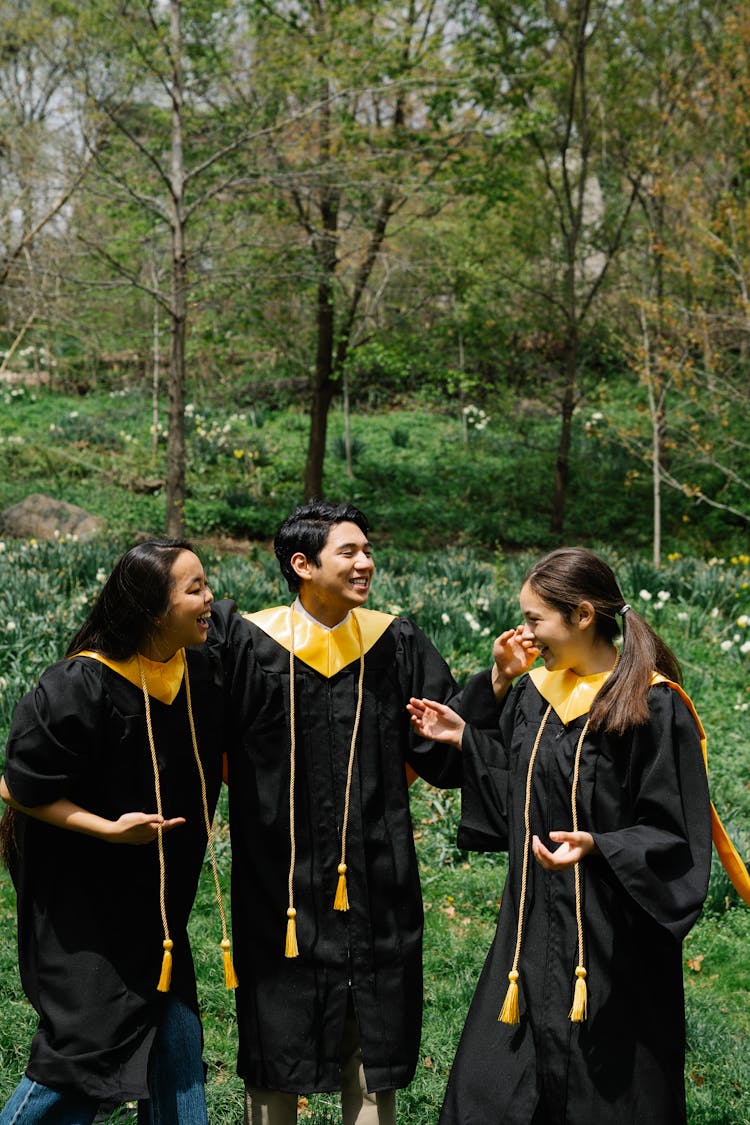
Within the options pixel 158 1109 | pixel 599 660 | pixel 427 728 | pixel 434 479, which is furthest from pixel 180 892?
pixel 434 479

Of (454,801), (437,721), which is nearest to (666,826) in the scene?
(437,721)

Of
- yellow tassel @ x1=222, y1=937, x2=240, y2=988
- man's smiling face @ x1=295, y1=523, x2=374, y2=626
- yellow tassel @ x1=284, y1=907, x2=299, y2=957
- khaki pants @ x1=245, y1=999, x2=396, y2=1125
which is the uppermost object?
man's smiling face @ x1=295, y1=523, x2=374, y2=626

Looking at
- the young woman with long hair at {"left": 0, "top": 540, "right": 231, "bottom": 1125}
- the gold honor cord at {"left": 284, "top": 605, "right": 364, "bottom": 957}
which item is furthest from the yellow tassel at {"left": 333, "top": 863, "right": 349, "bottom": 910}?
the young woman with long hair at {"left": 0, "top": 540, "right": 231, "bottom": 1125}

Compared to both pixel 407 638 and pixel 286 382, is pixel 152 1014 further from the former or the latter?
pixel 286 382

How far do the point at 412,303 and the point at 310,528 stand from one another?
10.3 m

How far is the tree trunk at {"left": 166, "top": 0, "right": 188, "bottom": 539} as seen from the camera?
25.2 ft

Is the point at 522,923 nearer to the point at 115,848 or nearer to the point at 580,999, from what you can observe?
the point at 580,999

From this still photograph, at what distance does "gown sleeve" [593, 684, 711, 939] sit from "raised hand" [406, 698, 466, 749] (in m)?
0.46

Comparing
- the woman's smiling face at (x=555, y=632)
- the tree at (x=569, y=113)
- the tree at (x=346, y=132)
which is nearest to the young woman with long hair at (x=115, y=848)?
the woman's smiling face at (x=555, y=632)

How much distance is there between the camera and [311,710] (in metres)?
2.71

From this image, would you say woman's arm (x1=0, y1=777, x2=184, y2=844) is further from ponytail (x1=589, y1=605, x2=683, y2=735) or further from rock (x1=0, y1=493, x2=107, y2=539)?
rock (x1=0, y1=493, x2=107, y2=539)

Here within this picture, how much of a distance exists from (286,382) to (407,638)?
14.4 m

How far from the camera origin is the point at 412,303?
41.3ft

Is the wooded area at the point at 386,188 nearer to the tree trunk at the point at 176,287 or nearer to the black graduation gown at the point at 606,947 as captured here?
the tree trunk at the point at 176,287
